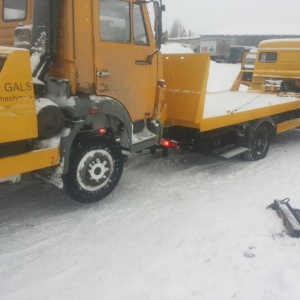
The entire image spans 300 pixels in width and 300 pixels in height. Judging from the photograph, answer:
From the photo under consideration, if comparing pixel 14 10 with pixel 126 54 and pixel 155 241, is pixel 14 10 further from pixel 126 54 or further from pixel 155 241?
pixel 155 241

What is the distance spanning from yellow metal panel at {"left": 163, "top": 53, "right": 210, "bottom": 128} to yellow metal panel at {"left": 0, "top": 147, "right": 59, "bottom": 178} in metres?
2.07

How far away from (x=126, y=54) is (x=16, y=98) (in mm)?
1540

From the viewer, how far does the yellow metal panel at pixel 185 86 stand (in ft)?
16.0

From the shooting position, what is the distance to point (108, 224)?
3961mm

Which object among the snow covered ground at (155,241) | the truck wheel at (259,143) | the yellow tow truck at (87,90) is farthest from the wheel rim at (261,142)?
the yellow tow truck at (87,90)

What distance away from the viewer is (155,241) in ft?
11.8

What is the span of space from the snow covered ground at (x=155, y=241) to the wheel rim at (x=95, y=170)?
13.5 inches

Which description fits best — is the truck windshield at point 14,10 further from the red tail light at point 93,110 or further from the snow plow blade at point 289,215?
the snow plow blade at point 289,215

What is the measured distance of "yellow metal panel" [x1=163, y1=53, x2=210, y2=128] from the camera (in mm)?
4863

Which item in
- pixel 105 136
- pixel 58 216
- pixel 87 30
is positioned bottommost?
pixel 58 216

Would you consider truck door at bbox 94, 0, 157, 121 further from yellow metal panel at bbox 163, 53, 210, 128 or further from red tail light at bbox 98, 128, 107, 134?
yellow metal panel at bbox 163, 53, 210, 128

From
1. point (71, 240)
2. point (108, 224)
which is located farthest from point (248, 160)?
point (71, 240)

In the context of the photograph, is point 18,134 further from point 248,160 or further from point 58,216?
Result: point 248,160

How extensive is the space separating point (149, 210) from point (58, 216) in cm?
110
